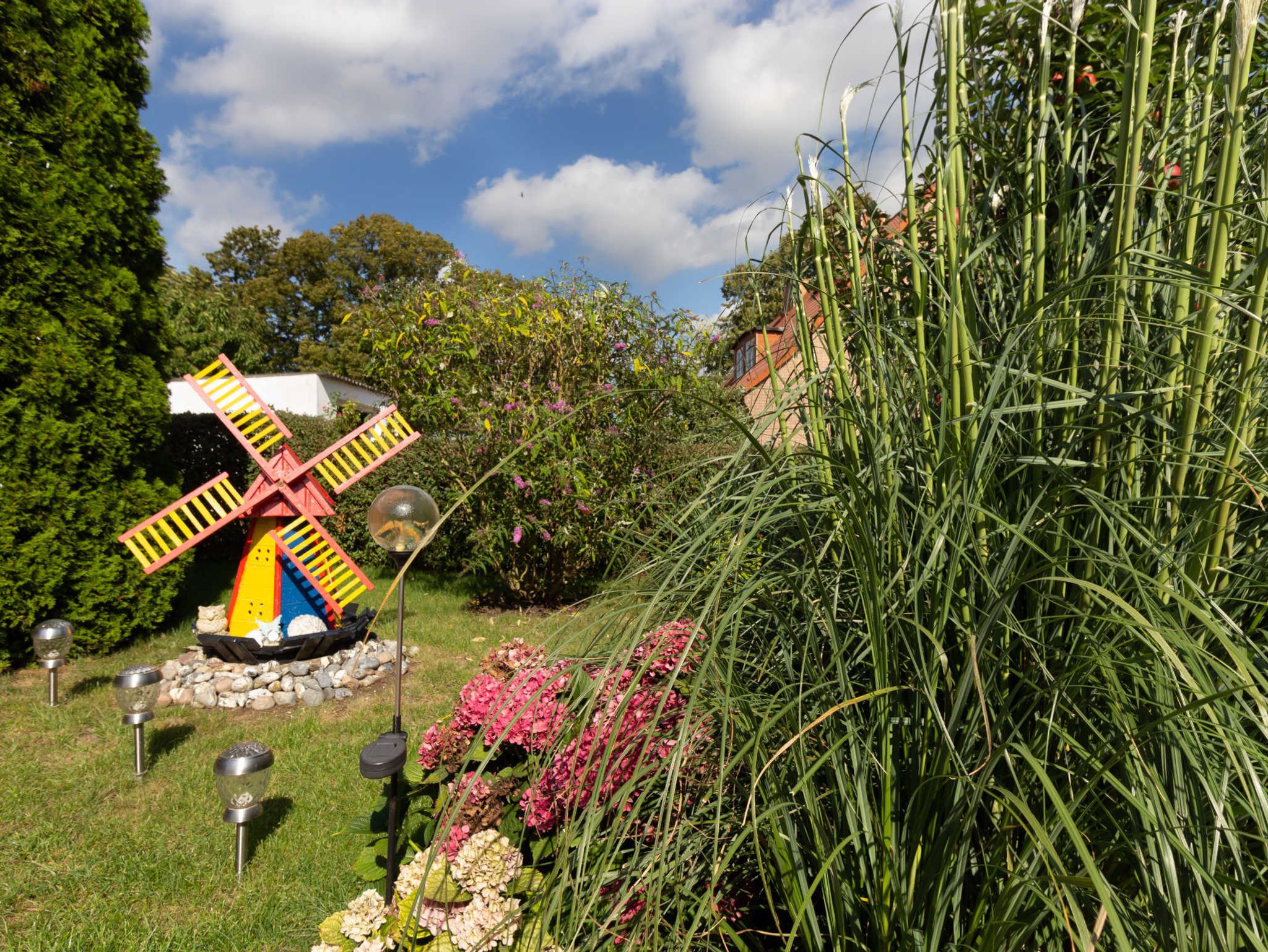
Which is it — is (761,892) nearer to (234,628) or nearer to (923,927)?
(923,927)

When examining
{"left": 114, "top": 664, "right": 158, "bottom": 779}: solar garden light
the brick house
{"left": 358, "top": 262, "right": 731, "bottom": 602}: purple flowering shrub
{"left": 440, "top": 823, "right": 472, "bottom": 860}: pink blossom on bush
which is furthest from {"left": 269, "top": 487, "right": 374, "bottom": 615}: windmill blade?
the brick house

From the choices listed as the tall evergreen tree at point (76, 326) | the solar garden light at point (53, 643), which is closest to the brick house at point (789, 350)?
the solar garden light at point (53, 643)

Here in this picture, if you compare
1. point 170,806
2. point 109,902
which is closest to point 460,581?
point 170,806

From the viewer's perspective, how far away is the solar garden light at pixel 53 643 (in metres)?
4.59

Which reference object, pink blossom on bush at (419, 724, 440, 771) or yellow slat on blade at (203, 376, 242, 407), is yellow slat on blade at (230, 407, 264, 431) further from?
pink blossom on bush at (419, 724, 440, 771)

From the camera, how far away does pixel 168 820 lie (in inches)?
134

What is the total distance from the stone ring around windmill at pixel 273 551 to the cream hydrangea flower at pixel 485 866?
4395mm

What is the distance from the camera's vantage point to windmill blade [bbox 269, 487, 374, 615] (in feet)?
19.0

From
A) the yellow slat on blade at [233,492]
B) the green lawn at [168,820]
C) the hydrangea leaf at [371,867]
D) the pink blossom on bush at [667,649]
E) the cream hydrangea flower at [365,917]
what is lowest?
Answer: the green lawn at [168,820]

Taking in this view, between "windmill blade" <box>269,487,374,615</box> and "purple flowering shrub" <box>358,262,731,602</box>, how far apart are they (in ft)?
5.21

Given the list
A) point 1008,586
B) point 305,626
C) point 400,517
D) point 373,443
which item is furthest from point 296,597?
point 1008,586

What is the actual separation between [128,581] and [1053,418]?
726 centimetres

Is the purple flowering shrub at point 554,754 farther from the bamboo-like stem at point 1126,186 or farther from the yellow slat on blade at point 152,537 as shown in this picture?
the yellow slat on blade at point 152,537

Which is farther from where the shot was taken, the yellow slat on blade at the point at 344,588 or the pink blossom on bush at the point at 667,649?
the yellow slat on blade at the point at 344,588
